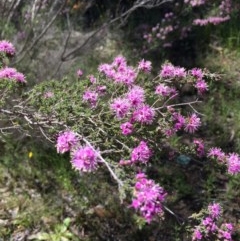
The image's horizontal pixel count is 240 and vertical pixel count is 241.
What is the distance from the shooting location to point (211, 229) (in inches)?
109

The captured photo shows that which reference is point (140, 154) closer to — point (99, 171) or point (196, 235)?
point (196, 235)

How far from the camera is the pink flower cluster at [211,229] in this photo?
2.76m

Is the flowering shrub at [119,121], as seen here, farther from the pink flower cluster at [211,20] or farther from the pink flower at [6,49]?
the pink flower cluster at [211,20]

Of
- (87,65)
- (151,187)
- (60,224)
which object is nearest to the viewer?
(151,187)

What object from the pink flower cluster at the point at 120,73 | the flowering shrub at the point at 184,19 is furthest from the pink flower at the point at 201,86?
the flowering shrub at the point at 184,19

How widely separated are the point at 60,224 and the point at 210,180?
128 cm

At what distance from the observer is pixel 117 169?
2.47 metres

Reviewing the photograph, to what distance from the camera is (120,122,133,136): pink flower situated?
9.35 ft

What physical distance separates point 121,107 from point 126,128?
12cm

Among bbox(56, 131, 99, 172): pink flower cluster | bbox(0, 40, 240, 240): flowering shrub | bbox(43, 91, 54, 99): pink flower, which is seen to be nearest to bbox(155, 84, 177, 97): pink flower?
bbox(0, 40, 240, 240): flowering shrub

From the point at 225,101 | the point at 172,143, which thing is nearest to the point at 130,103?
the point at 172,143

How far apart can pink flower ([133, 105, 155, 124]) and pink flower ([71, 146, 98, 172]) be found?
527 millimetres

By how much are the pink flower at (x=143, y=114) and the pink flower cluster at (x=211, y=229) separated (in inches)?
25.0

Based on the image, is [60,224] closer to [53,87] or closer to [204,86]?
[53,87]
